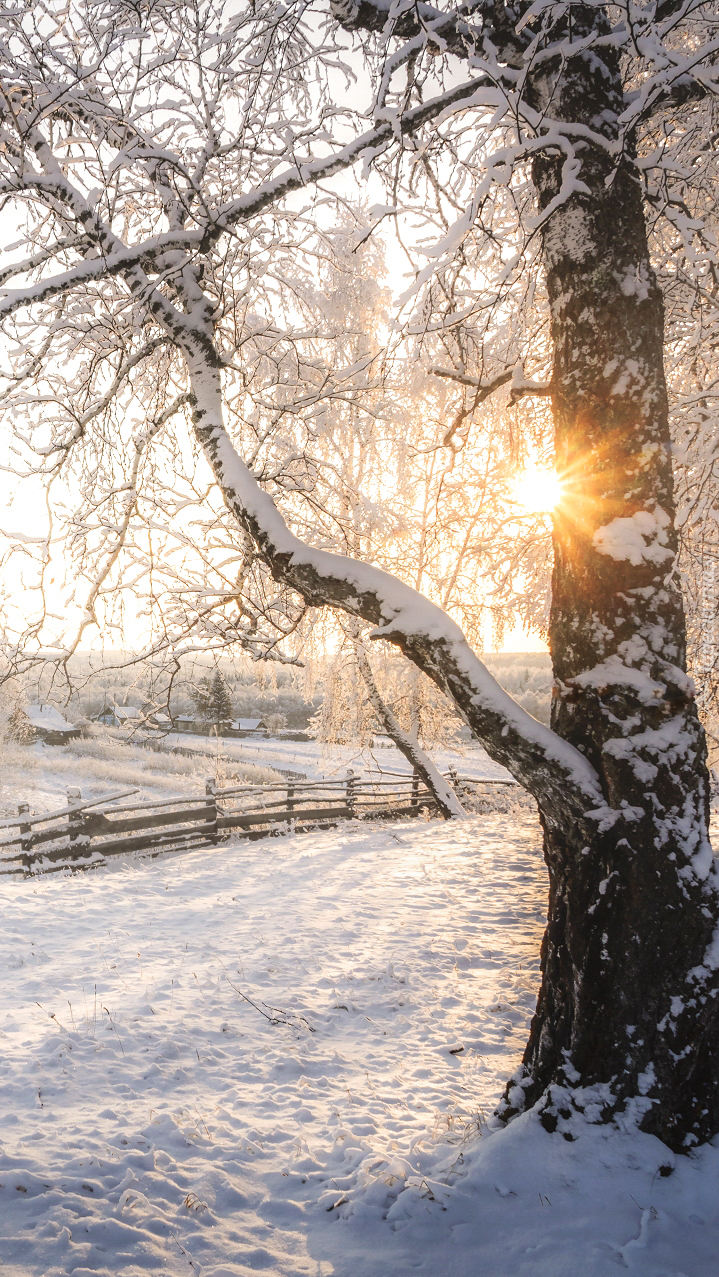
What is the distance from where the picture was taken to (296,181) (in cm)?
315

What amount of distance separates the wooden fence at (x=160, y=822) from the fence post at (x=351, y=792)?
2cm

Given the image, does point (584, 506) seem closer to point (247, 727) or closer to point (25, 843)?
Answer: point (25, 843)

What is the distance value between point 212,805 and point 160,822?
1.04 metres

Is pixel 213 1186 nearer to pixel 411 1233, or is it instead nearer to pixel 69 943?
pixel 411 1233

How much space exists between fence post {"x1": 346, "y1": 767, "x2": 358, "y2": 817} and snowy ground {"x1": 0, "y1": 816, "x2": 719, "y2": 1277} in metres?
6.32

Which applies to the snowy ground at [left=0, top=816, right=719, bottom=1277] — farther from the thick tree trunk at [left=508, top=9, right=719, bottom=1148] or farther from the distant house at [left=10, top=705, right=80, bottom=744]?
the distant house at [left=10, top=705, right=80, bottom=744]

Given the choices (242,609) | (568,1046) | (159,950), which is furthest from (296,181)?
(159,950)

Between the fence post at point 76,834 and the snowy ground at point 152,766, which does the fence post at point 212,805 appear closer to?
the fence post at point 76,834

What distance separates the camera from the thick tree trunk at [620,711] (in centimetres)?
248

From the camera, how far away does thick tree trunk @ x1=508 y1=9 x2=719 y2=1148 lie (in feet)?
8.14

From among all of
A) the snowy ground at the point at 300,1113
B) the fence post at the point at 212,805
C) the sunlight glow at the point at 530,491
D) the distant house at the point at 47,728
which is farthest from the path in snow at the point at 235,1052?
the distant house at the point at 47,728

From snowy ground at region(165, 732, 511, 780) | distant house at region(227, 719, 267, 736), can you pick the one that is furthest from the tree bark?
distant house at region(227, 719, 267, 736)

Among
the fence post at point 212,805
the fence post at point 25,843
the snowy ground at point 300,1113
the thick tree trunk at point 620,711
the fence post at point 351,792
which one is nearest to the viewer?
the snowy ground at point 300,1113

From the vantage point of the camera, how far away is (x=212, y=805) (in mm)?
11391
